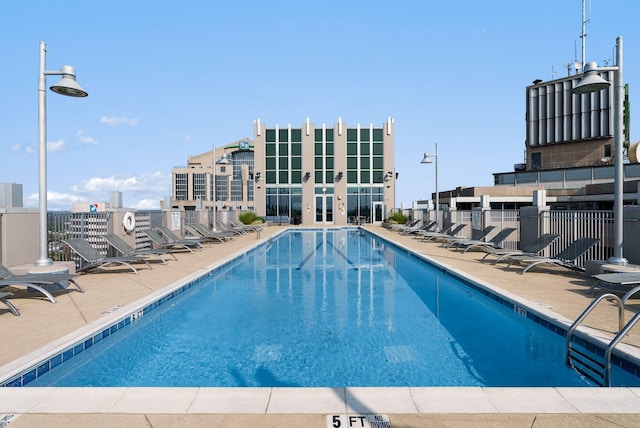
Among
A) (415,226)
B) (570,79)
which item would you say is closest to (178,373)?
(415,226)

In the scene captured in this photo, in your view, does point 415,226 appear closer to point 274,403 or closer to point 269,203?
point 269,203

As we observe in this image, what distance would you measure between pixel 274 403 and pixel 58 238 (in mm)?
8912

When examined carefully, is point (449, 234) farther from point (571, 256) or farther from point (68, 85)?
point (68, 85)

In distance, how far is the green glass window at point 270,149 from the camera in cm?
3853

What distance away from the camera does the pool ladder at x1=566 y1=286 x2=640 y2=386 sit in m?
3.71

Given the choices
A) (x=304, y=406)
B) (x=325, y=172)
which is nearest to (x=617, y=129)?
(x=304, y=406)

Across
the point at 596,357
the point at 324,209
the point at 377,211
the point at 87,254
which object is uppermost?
the point at 324,209

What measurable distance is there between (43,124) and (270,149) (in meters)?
31.6

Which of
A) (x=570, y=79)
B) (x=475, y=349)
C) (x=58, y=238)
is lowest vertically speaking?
(x=475, y=349)

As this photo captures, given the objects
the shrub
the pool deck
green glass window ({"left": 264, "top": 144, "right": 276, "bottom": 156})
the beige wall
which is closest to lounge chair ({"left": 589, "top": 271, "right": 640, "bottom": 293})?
the pool deck

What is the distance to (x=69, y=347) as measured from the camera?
14.4 feet

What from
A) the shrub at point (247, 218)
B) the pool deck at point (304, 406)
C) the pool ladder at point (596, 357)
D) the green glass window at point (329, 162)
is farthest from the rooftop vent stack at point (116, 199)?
the green glass window at point (329, 162)

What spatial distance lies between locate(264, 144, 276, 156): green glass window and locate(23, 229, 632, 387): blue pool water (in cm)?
3045

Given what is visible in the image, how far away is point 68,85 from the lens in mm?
7074
